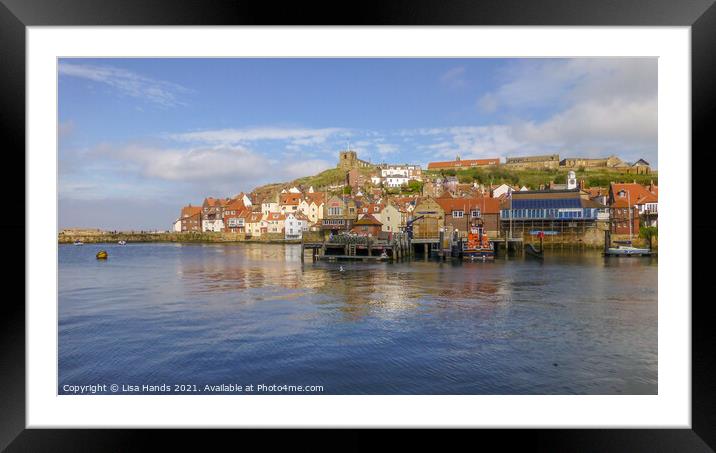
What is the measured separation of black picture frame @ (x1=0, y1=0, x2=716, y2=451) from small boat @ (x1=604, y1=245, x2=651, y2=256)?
45.5 ft

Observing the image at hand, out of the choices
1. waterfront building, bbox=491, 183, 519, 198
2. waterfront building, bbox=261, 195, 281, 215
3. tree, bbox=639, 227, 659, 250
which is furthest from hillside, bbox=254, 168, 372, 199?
tree, bbox=639, 227, 659, 250

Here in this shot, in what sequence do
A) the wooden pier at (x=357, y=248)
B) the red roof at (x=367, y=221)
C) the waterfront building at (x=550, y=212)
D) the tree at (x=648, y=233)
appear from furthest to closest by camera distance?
the red roof at (x=367, y=221) < the wooden pier at (x=357, y=248) < the waterfront building at (x=550, y=212) < the tree at (x=648, y=233)

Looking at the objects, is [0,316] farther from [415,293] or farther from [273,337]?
[415,293]

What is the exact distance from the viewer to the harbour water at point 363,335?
421 cm

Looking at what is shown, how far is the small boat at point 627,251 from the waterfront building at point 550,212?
1020mm

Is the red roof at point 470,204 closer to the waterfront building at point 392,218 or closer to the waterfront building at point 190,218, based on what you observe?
the waterfront building at point 392,218

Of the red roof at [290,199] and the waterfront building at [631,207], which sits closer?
the waterfront building at [631,207]

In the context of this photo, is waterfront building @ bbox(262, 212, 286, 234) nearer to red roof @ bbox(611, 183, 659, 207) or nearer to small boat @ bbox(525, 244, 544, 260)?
small boat @ bbox(525, 244, 544, 260)

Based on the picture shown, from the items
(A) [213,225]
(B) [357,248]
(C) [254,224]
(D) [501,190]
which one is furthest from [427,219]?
→ (A) [213,225]

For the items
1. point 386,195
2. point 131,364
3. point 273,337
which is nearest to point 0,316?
point 131,364

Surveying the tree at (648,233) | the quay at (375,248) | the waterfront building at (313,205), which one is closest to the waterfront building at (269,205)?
the waterfront building at (313,205)

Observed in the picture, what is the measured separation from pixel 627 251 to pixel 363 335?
13.0m

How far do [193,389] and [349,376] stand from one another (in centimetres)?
141

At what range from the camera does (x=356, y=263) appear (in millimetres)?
17453
